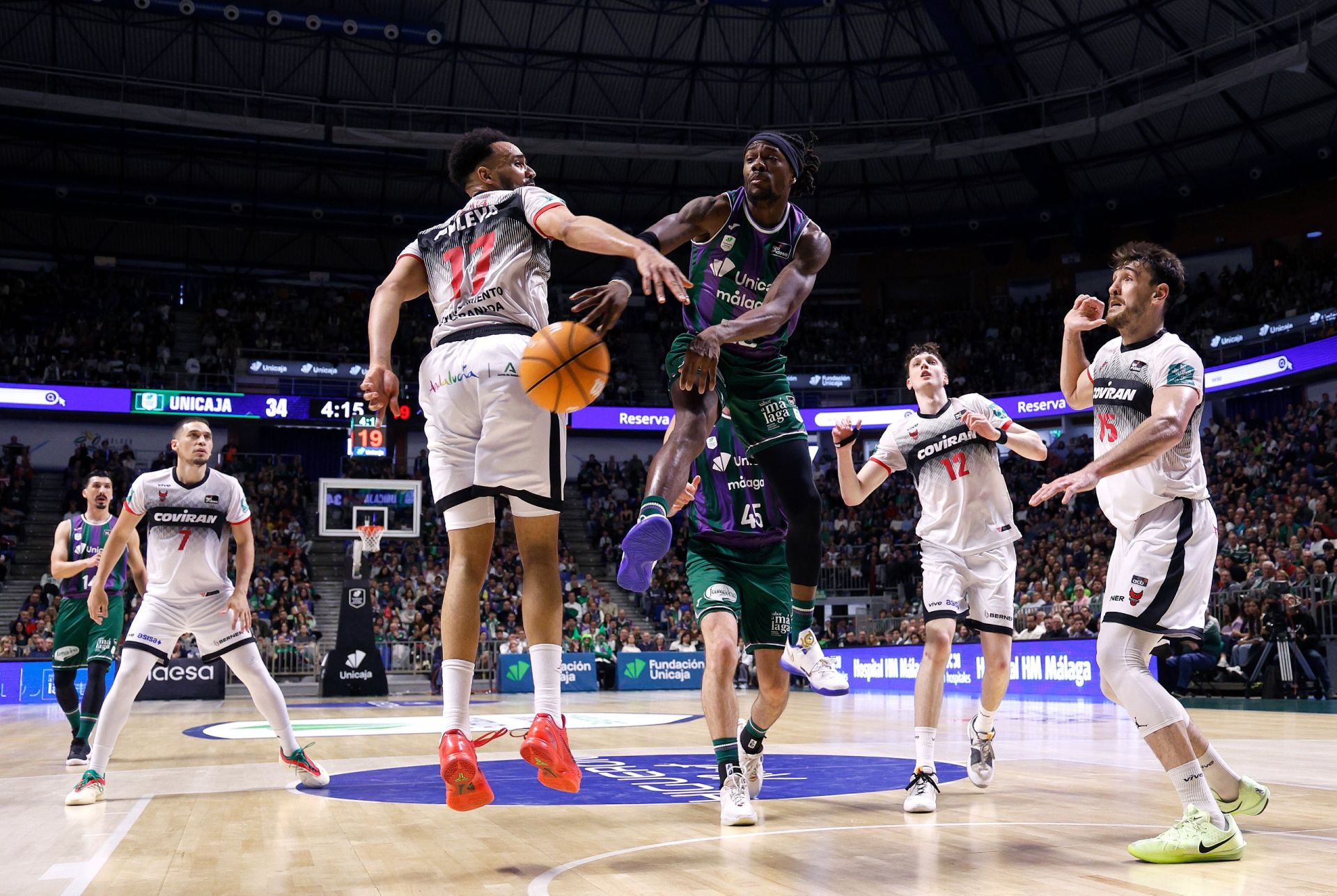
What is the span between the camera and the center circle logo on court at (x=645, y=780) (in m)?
6.50

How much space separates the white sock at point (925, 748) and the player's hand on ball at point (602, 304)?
10.1ft

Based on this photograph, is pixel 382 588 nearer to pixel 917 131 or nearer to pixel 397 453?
pixel 397 453

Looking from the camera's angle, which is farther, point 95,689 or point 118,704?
point 95,689

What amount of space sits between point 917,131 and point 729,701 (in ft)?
99.0

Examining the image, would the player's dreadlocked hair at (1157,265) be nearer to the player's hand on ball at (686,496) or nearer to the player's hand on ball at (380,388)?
the player's hand on ball at (686,496)

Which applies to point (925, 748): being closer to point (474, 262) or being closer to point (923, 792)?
point (923, 792)

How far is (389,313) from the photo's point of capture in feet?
16.5

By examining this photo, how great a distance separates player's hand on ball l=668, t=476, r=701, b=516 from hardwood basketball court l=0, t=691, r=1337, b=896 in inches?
59.8

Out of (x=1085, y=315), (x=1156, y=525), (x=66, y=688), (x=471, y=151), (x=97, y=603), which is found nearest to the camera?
(x=1156, y=525)

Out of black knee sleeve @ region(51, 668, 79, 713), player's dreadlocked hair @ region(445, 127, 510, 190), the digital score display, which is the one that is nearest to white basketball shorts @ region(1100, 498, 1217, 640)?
player's dreadlocked hair @ region(445, 127, 510, 190)

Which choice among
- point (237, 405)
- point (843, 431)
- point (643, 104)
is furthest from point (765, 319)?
point (237, 405)

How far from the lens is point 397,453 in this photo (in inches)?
1405

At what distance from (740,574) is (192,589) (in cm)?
365

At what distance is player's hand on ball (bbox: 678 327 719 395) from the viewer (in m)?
5.20
